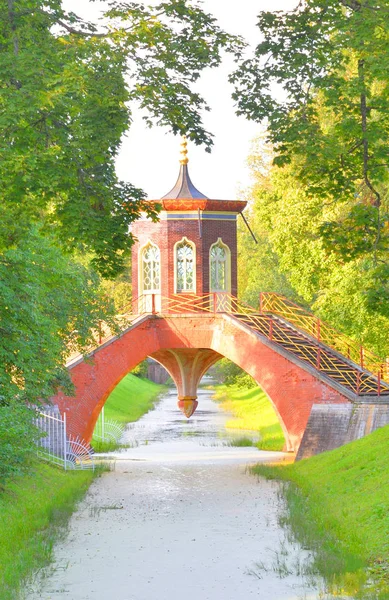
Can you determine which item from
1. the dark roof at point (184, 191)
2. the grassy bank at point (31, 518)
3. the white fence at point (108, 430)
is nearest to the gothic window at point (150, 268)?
the dark roof at point (184, 191)

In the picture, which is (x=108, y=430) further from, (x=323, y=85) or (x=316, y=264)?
(x=323, y=85)

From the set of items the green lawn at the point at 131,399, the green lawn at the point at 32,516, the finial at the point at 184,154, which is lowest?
the green lawn at the point at 131,399

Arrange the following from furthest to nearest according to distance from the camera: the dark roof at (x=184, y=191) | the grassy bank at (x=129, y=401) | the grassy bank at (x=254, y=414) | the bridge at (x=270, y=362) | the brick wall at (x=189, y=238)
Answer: the grassy bank at (x=129, y=401) < the grassy bank at (x=254, y=414) < the dark roof at (x=184, y=191) < the brick wall at (x=189, y=238) < the bridge at (x=270, y=362)

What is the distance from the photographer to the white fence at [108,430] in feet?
133

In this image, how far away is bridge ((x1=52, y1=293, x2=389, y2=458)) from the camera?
99.5 feet

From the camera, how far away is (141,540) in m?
19.7

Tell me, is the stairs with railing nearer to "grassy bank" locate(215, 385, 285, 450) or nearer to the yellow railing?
the yellow railing

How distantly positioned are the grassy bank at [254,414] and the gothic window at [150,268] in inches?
251

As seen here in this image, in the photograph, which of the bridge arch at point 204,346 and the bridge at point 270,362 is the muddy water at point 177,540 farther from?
the bridge at point 270,362

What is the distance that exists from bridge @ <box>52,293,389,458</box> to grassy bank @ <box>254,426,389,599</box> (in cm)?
214

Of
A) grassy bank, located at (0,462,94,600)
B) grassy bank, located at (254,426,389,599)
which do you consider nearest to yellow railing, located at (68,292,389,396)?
grassy bank, located at (254,426,389,599)

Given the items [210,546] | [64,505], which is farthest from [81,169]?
[64,505]

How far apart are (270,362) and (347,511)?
12854mm

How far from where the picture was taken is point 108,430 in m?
46.7
